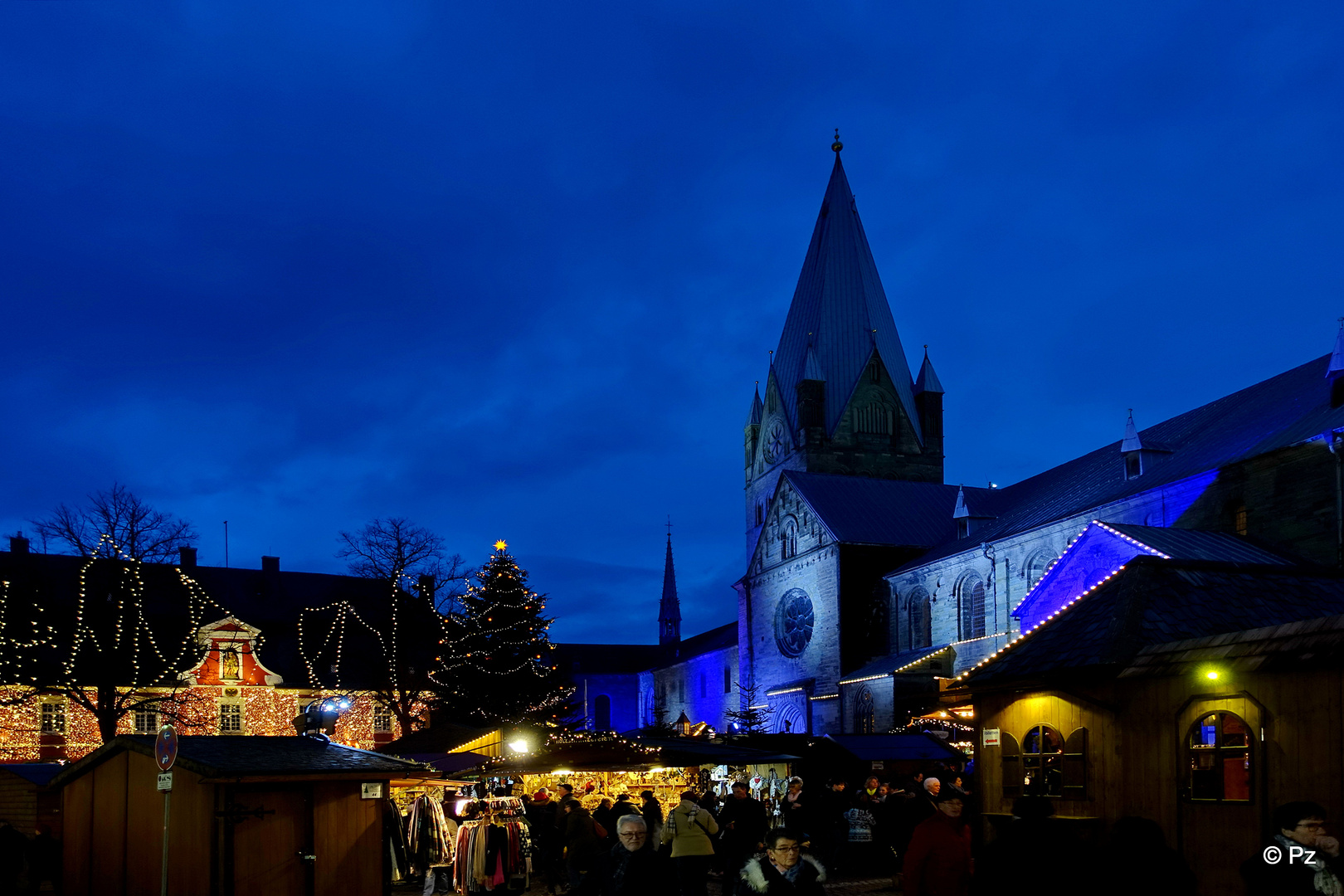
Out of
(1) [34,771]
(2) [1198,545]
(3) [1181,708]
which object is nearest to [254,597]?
(1) [34,771]

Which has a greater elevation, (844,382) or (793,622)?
(844,382)

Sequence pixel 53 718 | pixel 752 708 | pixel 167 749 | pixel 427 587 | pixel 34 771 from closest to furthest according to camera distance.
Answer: pixel 167 749 → pixel 34 771 → pixel 53 718 → pixel 427 587 → pixel 752 708

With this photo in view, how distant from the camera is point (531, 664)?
136ft

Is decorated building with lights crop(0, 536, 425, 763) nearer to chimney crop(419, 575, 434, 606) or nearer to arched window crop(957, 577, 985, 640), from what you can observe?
chimney crop(419, 575, 434, 606)

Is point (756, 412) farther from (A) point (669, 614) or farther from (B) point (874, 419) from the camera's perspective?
(A) point (669, 614)

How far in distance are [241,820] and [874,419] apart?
53796 mm

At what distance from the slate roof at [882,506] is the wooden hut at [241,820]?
3746cm

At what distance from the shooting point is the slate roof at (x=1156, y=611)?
14.7 m

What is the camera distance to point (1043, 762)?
1522 cm

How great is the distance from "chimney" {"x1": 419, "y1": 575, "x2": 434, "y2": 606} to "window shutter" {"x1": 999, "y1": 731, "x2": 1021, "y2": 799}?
3260 cm

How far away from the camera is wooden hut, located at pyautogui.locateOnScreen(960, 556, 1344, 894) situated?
38.6 feet

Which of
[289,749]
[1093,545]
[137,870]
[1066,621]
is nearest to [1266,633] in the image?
[1066,621]

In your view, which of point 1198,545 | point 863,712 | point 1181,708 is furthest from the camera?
point 863,712

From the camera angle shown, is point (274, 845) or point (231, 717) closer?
point (274, 845)
